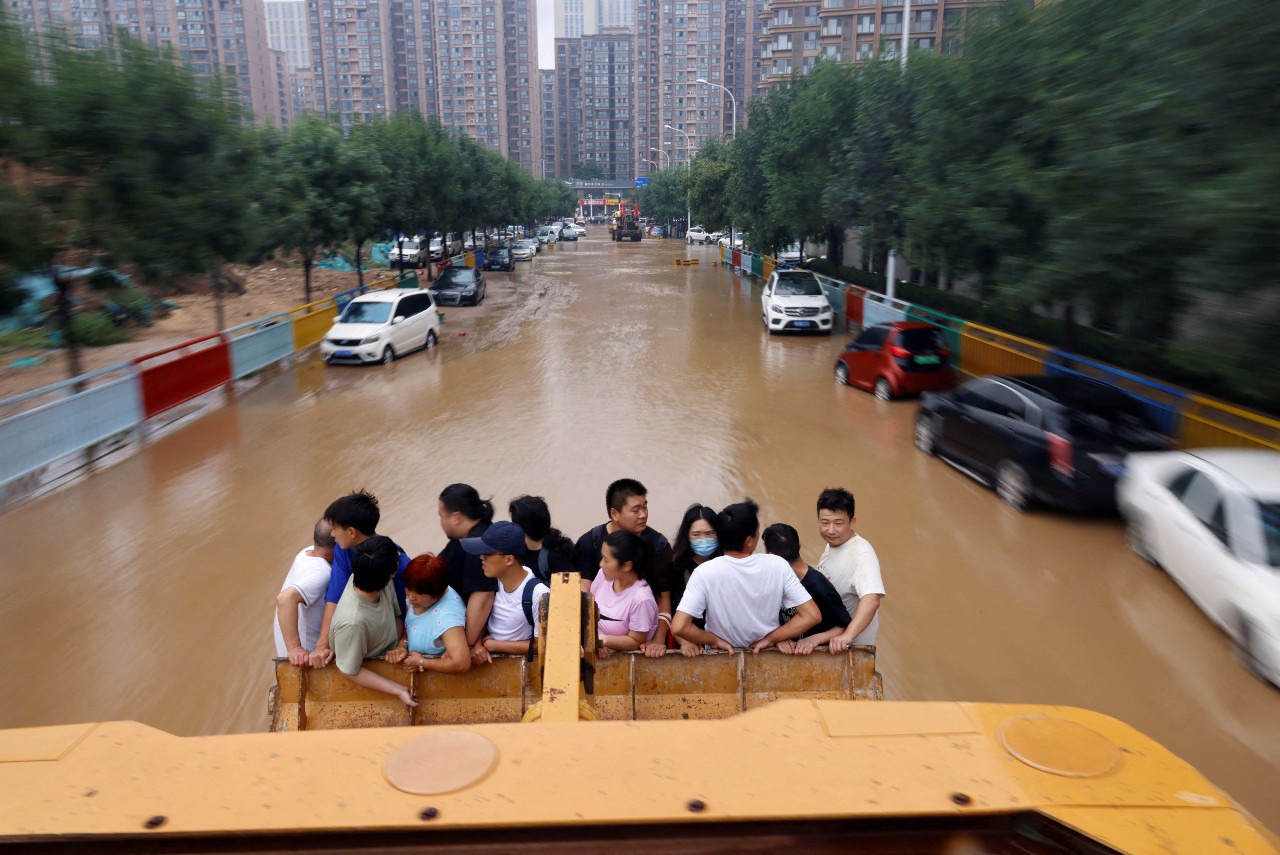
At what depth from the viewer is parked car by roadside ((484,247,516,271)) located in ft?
170

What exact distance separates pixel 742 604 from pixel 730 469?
700 cm

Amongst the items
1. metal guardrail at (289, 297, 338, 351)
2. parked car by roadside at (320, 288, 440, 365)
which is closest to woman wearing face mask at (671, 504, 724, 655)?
parked car by roadside at (320, 288, 440, 365)

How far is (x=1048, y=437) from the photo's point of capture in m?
10.2

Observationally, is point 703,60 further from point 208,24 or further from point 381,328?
point 381,328

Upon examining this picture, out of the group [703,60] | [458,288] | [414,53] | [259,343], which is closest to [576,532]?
[259,343]

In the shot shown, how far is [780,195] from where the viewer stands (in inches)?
1196

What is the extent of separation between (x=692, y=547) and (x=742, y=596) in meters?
0.73

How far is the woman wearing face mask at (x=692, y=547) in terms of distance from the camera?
5.75 metres

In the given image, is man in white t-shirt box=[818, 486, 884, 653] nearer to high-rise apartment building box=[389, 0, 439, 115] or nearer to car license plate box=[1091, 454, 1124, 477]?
car license plate box=[1091, 454, 1124, 477]

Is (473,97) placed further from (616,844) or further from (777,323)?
(616,844)

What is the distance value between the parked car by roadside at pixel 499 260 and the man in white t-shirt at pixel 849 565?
4764 cm

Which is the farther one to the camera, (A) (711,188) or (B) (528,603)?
(A) (711,188)

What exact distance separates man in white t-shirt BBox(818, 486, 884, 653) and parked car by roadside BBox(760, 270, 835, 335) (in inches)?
770

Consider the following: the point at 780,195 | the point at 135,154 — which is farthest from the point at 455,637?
the point at 780,195
